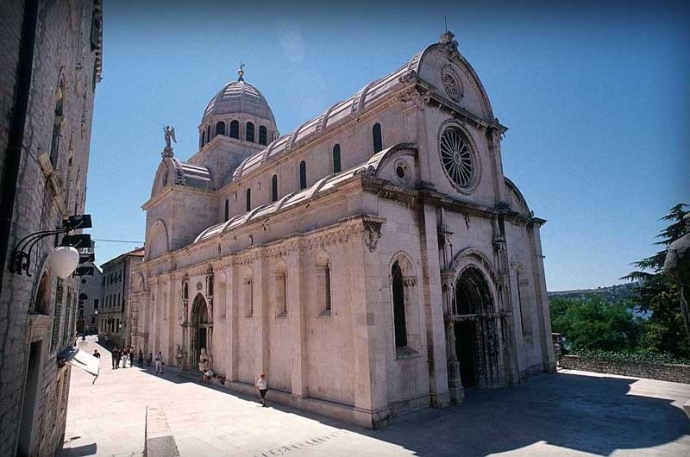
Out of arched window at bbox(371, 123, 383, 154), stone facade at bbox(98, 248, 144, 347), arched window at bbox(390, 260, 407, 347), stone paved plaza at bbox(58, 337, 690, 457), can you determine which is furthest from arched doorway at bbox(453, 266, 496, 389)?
stone facade at bbox(98, 248, 144, 347)

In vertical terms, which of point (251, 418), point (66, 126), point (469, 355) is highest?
point (66, 126)

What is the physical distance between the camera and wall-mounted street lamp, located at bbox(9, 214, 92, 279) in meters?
5.66

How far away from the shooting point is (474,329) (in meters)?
18.5

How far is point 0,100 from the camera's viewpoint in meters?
5.13

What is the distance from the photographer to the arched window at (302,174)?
71.7 ft

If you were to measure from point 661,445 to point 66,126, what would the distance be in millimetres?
16561

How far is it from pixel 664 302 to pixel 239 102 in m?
35.0

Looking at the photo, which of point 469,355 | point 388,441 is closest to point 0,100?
point 388,441

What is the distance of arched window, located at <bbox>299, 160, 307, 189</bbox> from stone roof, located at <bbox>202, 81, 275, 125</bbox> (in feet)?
45.2

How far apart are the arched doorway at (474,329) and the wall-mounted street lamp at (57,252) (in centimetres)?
1424

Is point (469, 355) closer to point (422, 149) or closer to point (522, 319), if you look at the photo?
point (522, 319)

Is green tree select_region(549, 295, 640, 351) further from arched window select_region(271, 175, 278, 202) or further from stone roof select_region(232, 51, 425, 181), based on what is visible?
stone roof select_region(232, 51, 425, 181)

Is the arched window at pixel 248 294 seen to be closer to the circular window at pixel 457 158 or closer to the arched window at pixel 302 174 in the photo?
the arched window at pixel 302 174

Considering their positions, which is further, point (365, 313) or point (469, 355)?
point (469, 355)
